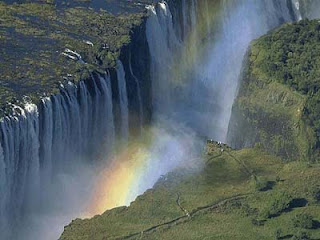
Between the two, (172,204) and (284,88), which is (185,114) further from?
(172,204)

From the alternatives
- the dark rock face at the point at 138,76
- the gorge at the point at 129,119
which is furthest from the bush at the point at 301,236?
the dark rock face at the point at 138,76

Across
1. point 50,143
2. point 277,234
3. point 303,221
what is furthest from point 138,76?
point 277,234

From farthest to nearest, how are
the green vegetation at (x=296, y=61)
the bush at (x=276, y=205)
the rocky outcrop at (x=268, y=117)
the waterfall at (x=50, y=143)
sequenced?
the green vegetation at (x=296, y=61)
the rocky outcrop at (x=268, y=117)
the waterfall at (x=50, y=143)
the bush at (x=276, y=205)

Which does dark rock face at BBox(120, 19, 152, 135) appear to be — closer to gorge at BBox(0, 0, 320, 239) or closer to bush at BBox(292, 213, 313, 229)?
gorge at BBox(0, 0, 320, 239)

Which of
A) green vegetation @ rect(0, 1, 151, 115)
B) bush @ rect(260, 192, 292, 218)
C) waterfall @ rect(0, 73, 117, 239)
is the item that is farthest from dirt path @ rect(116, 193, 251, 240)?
green vegetation @ rect(0, 1, 151, 115)

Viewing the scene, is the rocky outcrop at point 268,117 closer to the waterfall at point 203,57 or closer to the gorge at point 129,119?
the gorge at point 129,119

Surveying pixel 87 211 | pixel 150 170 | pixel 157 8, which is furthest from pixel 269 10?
pixel 87 211

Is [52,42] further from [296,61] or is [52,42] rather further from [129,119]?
[296,61]
